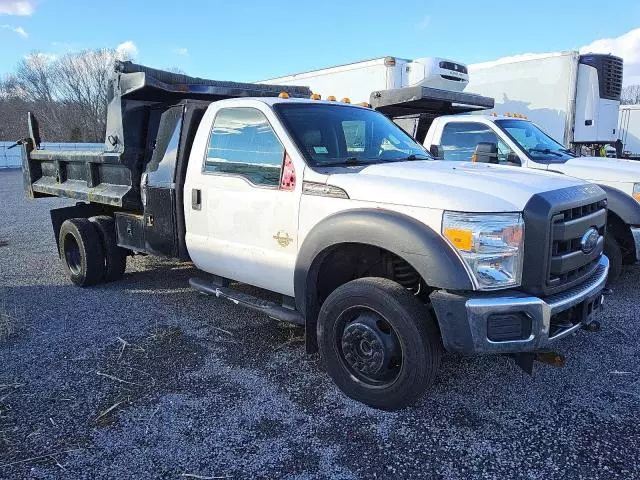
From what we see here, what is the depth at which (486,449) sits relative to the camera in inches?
108

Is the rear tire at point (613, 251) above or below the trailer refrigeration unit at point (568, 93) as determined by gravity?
below

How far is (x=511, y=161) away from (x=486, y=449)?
4.29 m

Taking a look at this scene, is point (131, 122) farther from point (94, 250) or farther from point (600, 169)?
point (600, 169)

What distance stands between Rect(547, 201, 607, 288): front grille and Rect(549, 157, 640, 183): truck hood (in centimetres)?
253

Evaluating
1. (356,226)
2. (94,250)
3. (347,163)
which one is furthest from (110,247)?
(356,226)

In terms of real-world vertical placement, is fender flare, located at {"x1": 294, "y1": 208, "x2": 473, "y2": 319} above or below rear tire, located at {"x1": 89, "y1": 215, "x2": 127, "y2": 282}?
above

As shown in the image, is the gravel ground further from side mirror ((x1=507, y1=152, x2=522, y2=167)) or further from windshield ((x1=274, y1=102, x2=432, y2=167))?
side mirror ((x1=507, y1=152, x2=522, y2=167))

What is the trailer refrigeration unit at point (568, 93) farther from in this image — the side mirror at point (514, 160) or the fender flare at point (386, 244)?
the fender flare at point (386, 244)

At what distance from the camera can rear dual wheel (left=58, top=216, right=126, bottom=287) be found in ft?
18.5

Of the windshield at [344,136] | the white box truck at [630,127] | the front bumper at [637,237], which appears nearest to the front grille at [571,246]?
the windshield at [344,136]

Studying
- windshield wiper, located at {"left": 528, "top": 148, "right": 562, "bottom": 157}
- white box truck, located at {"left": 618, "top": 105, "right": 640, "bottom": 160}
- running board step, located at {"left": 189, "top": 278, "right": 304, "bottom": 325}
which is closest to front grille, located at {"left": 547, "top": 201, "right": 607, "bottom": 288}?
running board step, located at {"left": 189, "top": 278, "right": 304, "bottom": 325}

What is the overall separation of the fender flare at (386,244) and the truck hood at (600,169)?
3.78m

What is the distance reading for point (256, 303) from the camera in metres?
3.92

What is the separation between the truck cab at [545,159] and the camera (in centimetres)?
532
